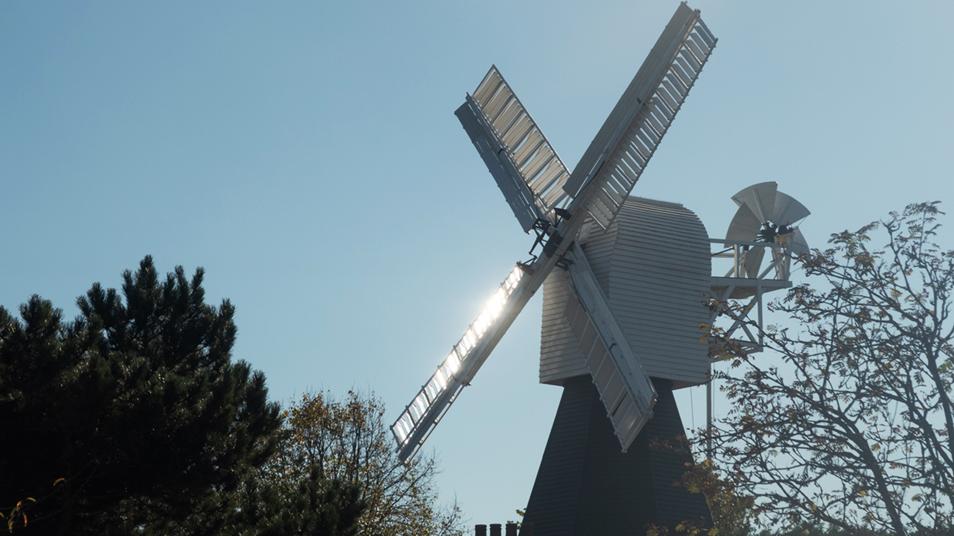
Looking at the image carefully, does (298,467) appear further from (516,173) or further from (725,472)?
(725,472)

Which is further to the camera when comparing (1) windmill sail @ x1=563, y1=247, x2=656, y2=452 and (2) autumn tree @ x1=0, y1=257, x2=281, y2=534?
(1) windmill sail @ x1=563, y1=247, x2=656, y2=452

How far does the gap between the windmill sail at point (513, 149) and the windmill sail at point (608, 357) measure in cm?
204

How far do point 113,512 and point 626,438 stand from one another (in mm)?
9654

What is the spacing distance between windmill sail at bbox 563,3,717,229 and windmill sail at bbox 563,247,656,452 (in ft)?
4.85

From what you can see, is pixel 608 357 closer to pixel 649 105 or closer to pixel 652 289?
pixel 652 289

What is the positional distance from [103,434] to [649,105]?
13533 mm

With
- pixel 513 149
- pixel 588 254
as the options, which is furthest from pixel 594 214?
pixel 513 149

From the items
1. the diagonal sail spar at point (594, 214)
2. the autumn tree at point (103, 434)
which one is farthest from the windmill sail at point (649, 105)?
the autumn tree at point (103, 434)

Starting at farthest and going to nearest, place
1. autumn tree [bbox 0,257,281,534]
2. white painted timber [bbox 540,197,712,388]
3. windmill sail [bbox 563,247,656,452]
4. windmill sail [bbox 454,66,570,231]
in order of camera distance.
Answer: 1. windmill sail [bbox 454,66,570,231]
2. white painted timber [bbox 540,197,712,388]
3. windmill sail [bbox 563,247,656,452]
4. autumn tree [bbox 0,257,281,534]

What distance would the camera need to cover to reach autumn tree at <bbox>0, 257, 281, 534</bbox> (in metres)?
13.4

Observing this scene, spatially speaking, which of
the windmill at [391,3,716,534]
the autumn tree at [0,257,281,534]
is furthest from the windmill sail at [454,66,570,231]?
the autumn tree at [0,257,281,534]

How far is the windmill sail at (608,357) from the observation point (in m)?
18.3

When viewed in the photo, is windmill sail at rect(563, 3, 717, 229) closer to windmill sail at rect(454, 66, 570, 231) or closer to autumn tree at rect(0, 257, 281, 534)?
windmill sail at rect(454, 66, 570, 231)

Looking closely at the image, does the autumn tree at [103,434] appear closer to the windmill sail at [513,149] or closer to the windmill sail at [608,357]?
the windmill sail at [608,357]
